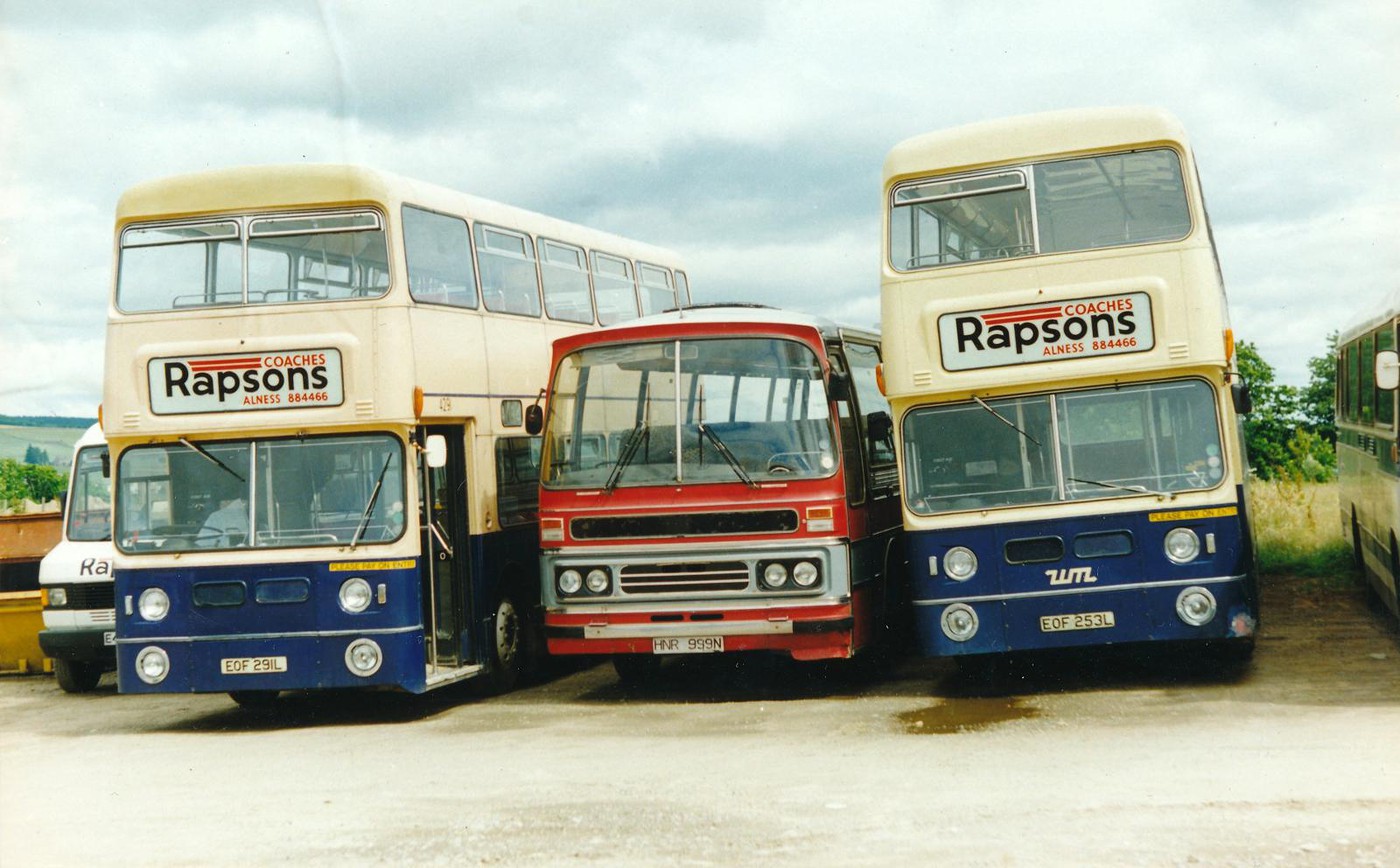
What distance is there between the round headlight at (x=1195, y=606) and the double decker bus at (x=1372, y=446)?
239 centimetres

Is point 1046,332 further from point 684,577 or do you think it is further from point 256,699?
point 256,699

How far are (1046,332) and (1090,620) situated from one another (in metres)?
2.23


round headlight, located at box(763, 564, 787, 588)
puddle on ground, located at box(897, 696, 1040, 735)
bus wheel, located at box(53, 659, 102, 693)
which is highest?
round headlight, located at box(763, 564, 787, 588)

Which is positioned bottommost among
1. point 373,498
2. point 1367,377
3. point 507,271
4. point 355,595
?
point 355,595

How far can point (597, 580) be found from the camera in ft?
45.3

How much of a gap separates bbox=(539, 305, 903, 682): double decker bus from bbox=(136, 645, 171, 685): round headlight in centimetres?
310

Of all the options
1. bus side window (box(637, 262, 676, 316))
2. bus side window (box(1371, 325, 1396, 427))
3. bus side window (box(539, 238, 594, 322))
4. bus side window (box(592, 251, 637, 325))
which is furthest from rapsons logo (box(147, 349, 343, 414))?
bus side window (box(1371, 325, 1396, 427))

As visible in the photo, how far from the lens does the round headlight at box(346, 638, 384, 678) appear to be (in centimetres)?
1320

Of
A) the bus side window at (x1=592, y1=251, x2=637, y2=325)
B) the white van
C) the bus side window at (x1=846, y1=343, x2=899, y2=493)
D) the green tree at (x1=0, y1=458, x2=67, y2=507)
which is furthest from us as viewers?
the green tree at (x1=0, y1=458, x2=67, y2=507)

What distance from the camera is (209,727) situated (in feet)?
46.6

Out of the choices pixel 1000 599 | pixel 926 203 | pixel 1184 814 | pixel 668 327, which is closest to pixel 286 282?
pixel 668 327

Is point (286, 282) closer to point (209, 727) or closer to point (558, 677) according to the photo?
point (209, 727)

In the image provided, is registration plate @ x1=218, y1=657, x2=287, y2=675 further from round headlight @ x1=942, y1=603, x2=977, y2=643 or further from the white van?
round headlight @ x1=942, y1=603, x2=977, y2=643

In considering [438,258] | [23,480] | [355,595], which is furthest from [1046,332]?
[23,480]
